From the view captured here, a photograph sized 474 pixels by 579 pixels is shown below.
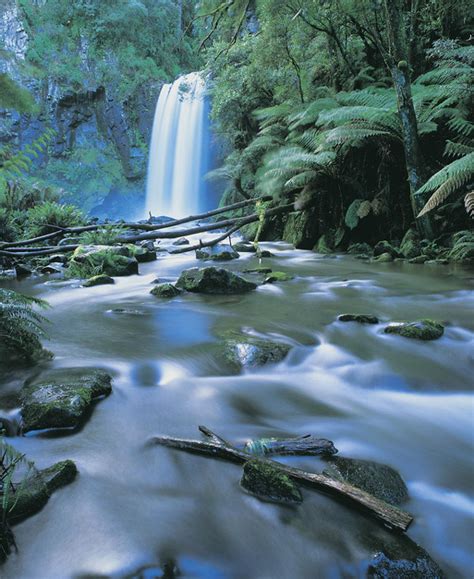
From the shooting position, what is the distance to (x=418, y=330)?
3.24 meters

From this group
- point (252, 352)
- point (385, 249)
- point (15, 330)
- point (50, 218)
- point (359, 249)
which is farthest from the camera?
point (50, 218)

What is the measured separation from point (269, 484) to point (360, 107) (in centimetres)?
683

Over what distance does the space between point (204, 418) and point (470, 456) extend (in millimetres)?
1206

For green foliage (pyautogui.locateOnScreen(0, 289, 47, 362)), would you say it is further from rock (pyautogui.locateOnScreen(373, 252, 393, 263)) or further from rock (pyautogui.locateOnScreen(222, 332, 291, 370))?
rock (pyautogui.locateOnScreen(373, 252, 393, 263))

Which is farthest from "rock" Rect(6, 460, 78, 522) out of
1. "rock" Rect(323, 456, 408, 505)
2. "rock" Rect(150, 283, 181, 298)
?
"rock" Rect(150, 283, 181, 298)

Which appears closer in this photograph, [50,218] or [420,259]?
[420,259]

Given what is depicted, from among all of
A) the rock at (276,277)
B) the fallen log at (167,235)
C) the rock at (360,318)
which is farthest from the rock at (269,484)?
the fallen log at (167,235)

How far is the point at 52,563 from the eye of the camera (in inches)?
48.2

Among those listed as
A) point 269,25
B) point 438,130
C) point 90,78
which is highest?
point 90,78

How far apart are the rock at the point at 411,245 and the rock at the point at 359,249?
32.6 inches

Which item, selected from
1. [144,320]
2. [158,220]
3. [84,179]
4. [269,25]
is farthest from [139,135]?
[144,320]

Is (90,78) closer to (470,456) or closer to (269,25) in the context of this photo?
(269,25)

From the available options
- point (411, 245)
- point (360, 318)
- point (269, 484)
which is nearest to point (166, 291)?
point (360, 318)

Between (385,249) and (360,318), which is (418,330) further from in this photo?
(385,249)
